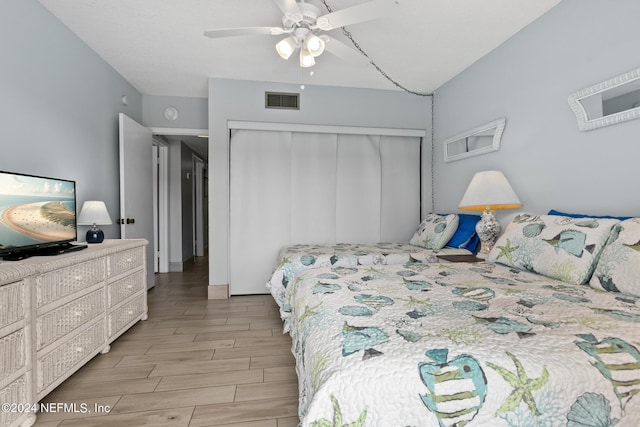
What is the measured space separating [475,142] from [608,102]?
1.26 m

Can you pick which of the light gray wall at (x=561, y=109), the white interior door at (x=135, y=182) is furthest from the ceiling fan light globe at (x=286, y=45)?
the white interior door at (x=135, y=182)

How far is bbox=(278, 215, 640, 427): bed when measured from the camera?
0.78m

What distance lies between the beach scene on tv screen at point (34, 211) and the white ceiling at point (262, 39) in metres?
1.36

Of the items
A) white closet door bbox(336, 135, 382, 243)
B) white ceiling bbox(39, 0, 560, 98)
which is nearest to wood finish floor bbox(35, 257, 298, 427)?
white closet door bbox(336, 135, 382, 243)

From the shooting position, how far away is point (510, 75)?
8.92 ft

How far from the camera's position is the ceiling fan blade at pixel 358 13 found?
1777 mm

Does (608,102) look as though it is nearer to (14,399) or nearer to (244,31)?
(244,31)

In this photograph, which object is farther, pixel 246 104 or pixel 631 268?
pixel 246 104

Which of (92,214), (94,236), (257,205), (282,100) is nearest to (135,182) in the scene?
(92,214)

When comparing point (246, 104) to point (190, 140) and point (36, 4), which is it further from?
point (190, 140)

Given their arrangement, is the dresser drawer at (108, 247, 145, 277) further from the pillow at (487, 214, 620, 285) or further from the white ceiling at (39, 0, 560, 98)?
the pillow at (487, 214, 620, 285)

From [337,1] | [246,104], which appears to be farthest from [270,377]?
[246,104]

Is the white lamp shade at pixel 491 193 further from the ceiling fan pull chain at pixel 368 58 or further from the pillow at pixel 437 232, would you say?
the ceiling fan pull chain at pixel 368 58

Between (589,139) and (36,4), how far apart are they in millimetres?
3858
